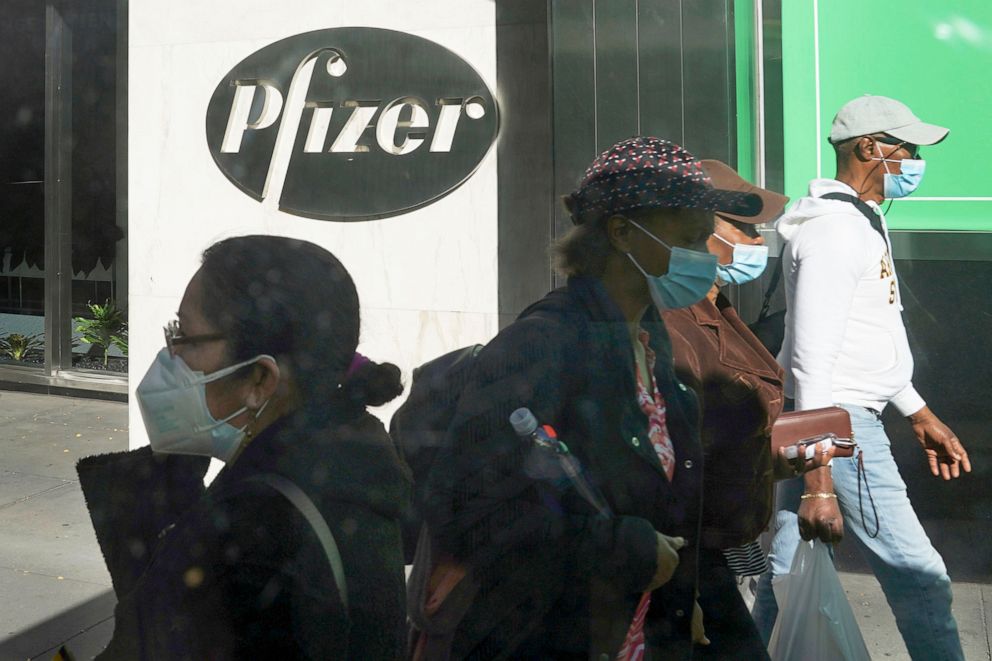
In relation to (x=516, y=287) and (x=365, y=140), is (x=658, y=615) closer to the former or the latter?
(x=516, y=287)

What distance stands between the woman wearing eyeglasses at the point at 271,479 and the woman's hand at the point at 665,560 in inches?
22.7

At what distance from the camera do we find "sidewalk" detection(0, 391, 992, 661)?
3.54 m

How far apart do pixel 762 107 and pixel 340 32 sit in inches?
56.0

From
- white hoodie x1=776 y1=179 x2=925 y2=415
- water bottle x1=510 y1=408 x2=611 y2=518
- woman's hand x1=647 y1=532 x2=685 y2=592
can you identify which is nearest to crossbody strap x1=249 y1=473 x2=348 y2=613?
water bottle x1=510 y1=408 x2=611 y2=518

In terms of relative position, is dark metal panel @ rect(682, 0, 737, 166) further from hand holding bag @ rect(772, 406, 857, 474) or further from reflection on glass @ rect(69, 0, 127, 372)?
reflection on glass @ rect(69, 0, 127, 372)

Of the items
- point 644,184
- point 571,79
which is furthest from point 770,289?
point 644,184

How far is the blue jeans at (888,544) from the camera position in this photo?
2.98 metres

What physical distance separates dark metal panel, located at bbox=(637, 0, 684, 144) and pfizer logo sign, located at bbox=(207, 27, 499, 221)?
60 cm

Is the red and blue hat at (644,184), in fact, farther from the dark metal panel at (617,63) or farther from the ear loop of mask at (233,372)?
the ear loop of mask at (233,372)

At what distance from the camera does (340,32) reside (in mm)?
3623

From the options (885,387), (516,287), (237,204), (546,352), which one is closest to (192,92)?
(237,204)

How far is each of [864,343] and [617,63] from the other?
1.11 metres

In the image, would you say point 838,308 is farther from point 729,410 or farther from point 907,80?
point 907,80

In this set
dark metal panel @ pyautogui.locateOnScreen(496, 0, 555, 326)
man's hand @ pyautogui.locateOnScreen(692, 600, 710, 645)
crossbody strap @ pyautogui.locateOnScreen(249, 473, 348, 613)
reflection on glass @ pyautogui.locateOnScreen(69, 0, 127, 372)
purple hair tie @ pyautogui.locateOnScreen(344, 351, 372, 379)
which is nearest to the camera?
crossbody strap @ pyautogui.locateOnScreen(249, 473, 348, 613)
